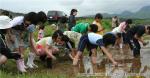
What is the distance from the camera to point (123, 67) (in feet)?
36.0

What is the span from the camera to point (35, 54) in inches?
450

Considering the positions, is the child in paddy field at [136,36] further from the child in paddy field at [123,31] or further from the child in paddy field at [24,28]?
the child in paddy field at [24,28]

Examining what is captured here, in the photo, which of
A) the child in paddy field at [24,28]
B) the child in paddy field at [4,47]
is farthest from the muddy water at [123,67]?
the child in paddy field at [4,47]

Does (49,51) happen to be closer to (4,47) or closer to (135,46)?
(4,47)

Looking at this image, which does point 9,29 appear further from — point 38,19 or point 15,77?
point 15,77

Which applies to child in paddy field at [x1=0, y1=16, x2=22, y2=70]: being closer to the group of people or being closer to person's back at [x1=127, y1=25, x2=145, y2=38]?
the group of people

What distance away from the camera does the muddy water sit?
934 centimetres

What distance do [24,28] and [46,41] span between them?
47.2 inches

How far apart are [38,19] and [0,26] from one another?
88 cm

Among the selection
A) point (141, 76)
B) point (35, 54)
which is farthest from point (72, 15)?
point (141, 76)

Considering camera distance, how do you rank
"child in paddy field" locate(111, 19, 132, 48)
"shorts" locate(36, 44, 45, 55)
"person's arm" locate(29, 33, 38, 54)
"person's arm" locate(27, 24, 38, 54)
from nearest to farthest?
"person's arm" locate(27, 24, 38, 54)
"person's arm" locate(29, 33, 38, 54)
"shorts" locate(36, 44, 45, 55)
"child in paddy field" locate(111, 19, 132, 48)

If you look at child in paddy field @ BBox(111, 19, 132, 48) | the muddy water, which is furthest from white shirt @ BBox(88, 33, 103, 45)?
child in paddy field @ BBox(111, 19, 132, 48)

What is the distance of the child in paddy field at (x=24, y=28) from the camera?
32.4ft

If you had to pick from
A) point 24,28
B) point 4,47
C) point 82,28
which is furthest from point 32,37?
point 82,28
